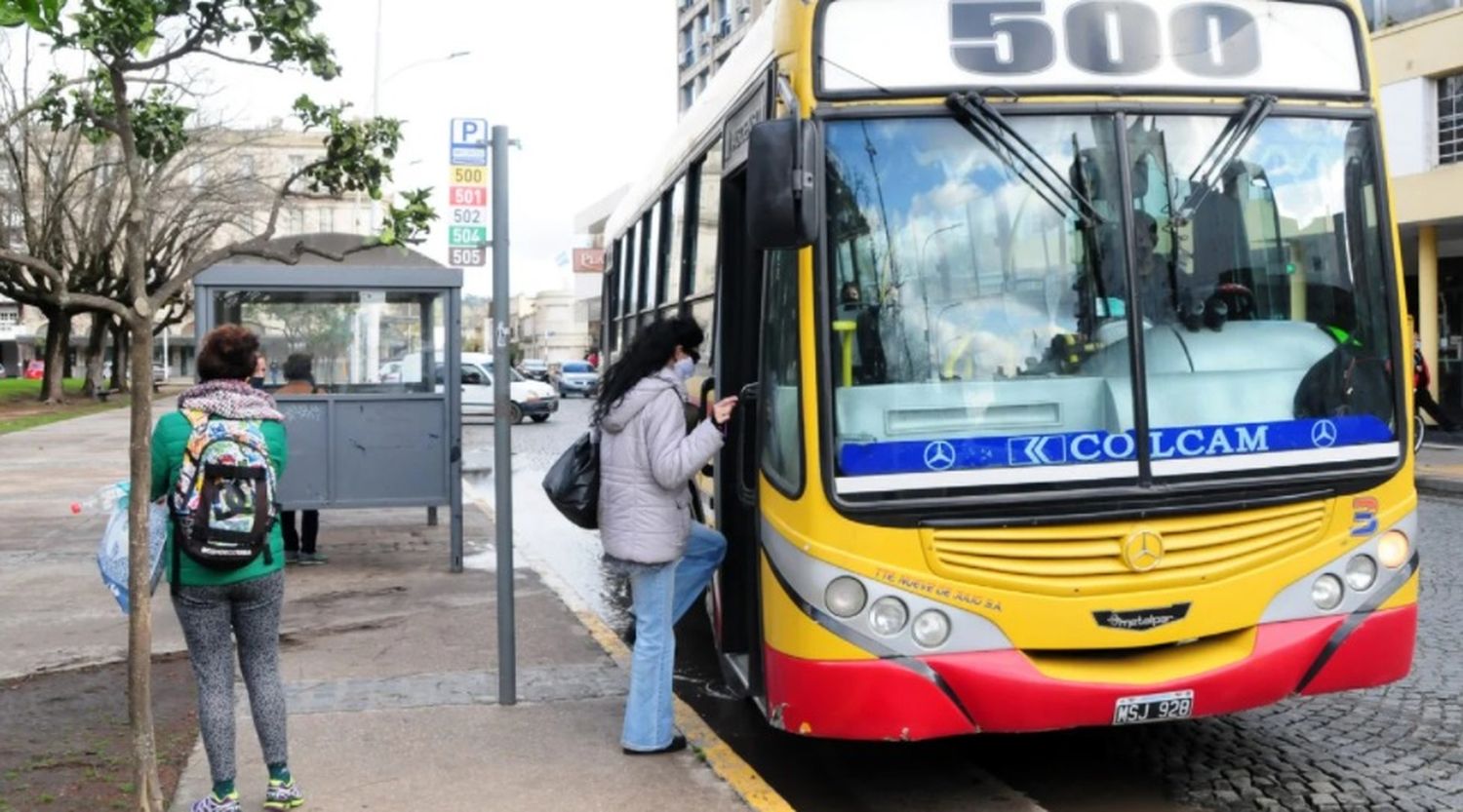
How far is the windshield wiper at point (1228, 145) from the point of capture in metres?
4.94

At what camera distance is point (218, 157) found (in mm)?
42281

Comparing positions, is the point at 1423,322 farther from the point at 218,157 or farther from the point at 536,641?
the point at 218,157

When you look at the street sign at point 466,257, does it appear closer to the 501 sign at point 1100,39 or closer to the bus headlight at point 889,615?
the 501 sign at point 1100,39

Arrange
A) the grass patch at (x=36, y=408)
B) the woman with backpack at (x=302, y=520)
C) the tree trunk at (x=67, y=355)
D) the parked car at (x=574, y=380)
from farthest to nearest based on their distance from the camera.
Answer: the parked car at (x=574, y=380)
the tree trunk at (x=67, y=355)
the grass patch at (x=36, y=408)
the woman with backpack at (x=302, y=520)

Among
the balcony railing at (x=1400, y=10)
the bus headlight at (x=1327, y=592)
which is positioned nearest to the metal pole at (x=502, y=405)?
the bus headlight at (x=1327, y=592)

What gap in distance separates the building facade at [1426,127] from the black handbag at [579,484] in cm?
2017

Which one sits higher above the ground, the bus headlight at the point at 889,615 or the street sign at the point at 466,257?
the street sign at the point at 466,257

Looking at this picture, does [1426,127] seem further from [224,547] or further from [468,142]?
[224,547]

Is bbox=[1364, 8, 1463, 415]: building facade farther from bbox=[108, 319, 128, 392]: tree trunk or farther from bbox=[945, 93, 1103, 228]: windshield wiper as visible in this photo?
bbox=[108, 319, 128, 392]: tree trunk

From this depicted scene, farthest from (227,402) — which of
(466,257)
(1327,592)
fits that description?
(466,257)

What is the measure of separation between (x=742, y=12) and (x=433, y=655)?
58.9 m

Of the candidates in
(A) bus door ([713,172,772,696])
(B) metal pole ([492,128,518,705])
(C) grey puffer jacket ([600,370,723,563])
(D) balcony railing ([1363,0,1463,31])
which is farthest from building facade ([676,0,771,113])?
(C) grey puffer jacket ([600,370,723,563])

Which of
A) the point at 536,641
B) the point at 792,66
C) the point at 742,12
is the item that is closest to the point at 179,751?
the point at 536,641

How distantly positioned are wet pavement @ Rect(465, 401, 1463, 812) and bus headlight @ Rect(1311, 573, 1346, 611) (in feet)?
2.50
